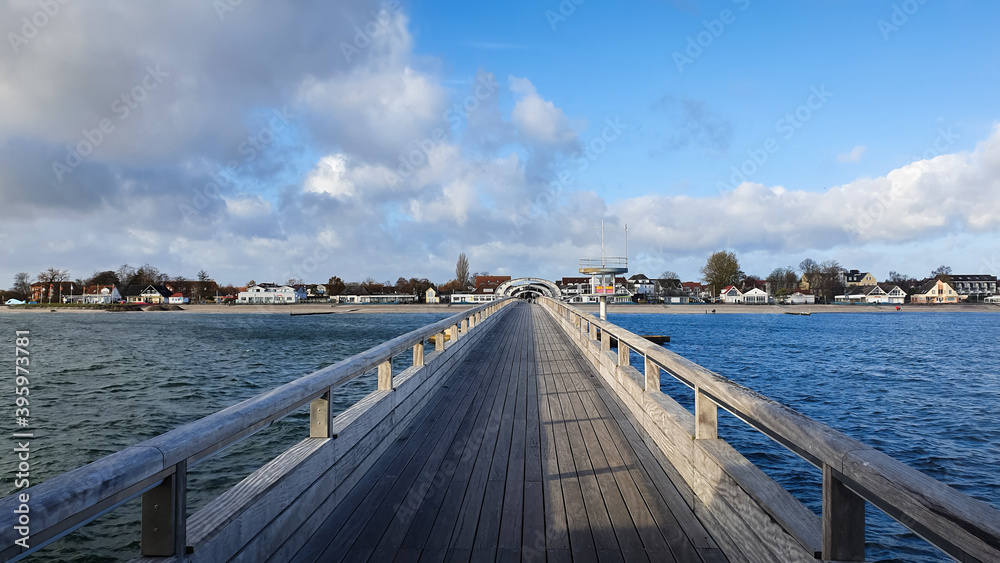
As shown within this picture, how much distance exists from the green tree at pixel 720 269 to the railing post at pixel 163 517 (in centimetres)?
10676

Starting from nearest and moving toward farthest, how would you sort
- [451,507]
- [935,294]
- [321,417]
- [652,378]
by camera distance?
[321,417] → [451,507] → [652,378] → [935,294]

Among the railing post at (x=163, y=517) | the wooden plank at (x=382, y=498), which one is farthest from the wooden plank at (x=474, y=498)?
the railing post at (x=163, y=517)

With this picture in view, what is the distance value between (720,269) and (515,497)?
10503cm

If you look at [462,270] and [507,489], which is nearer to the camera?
[507,489]

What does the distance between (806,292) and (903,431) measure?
113 meters

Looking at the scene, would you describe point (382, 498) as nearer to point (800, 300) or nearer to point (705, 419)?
point (705, 419)

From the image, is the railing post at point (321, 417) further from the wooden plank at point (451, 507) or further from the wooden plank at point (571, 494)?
the wooden plank at point (571, 494)

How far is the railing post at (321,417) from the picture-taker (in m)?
3.14

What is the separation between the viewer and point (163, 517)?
5.65ft

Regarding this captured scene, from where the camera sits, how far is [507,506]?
3320 millimetres

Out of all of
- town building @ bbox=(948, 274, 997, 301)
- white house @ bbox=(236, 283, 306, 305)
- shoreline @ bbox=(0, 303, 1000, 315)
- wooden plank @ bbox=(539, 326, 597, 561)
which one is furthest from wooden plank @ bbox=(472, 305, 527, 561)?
town building @ bbox=(948, 274, 997, 301)

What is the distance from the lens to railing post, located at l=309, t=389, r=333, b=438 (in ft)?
10.3

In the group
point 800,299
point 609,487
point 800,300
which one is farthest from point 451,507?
point 800,299

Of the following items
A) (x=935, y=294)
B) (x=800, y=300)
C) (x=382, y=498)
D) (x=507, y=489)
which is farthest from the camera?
(x=935, y=294)
